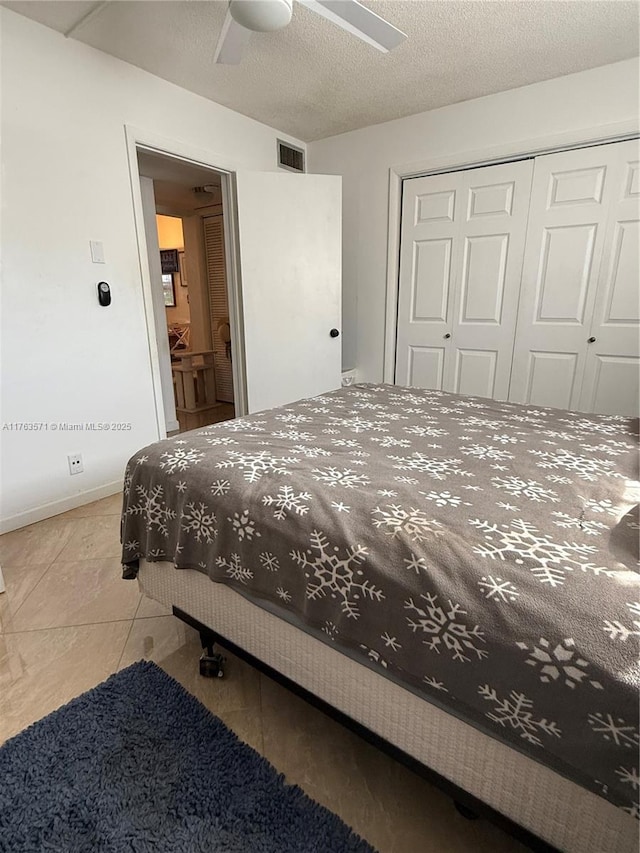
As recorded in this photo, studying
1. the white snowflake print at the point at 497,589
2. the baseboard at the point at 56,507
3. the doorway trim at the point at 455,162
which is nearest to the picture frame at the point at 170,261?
the doorway trim at the point at 455,162

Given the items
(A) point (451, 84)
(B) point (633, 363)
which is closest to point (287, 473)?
(B) point (633, 363)

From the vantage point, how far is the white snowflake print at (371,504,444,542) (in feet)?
2.81

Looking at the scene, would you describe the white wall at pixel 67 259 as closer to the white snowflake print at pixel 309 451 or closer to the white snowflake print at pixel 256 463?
the white snowflake print at pixel 256 463

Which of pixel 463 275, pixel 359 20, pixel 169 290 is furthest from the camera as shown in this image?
pixel 169 290

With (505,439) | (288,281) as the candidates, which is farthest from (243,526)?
(288,281)

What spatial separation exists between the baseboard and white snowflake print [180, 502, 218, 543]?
5.30 ft

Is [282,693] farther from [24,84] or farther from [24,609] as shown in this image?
[24,84]

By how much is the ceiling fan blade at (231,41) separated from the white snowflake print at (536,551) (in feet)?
6.59

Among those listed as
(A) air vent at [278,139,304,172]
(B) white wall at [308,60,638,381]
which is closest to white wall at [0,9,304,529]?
(A) air vent at [278,139,304,172]

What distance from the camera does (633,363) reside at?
2584mm

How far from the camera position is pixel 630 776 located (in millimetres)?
601

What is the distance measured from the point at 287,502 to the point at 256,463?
0.72 ft

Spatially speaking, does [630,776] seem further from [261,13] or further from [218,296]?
[218,296]

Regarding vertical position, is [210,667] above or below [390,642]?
below
